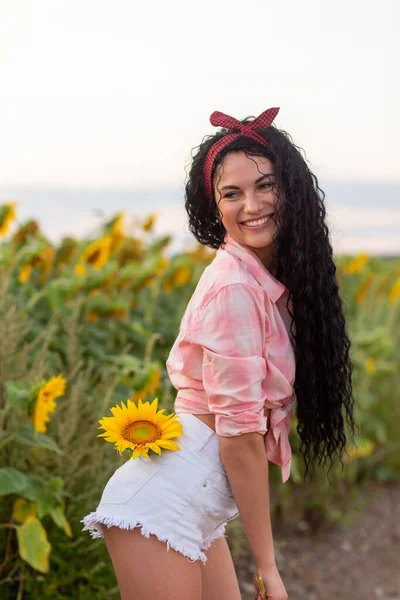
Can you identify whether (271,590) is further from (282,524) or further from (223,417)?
(282,524)

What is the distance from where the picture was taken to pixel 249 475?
1819 mm

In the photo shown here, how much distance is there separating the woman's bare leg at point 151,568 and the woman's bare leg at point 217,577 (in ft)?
0.69

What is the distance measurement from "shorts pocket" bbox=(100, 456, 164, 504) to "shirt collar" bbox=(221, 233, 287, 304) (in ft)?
1.48

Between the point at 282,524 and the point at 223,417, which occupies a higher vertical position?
the point at 223,417

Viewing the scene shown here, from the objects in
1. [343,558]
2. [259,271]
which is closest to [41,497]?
[259,271]

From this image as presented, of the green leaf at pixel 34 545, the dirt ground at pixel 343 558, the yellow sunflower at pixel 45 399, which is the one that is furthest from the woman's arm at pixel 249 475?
the dirt ground at pixel 343 558

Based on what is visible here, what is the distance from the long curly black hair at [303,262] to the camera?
1.96 meters

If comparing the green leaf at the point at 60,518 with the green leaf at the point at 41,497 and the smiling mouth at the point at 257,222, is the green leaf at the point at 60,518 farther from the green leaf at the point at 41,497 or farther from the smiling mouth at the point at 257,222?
the smiling mouth at the point at 257,222

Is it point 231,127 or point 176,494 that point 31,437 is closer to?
point 176,494

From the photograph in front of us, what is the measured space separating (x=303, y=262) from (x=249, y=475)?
0.51 meters

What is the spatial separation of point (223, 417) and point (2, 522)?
48.9 inches

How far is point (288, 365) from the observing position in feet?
6.43

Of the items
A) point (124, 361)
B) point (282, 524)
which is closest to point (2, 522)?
point (124, 361)

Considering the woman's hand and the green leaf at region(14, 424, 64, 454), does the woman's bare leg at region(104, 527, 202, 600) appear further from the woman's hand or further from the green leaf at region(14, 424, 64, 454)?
the green leaf at region(14, 424, 64, 454)
